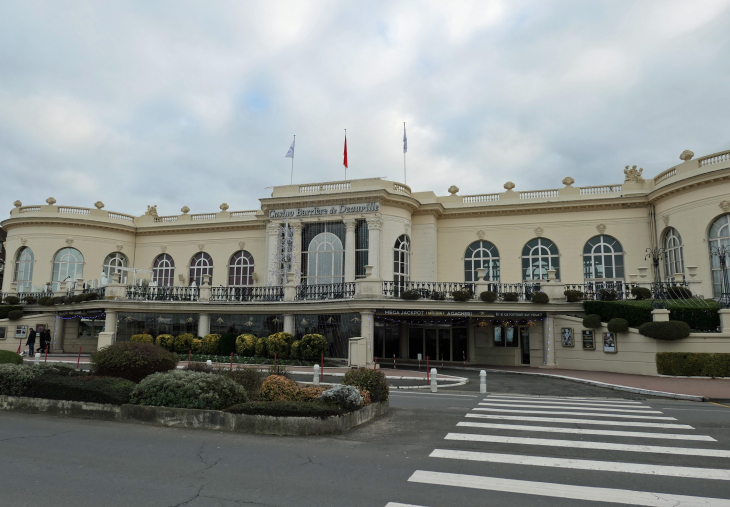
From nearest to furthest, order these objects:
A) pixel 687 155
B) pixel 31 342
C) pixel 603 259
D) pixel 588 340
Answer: pixel 588 340, pixel 687 155, pixel 31 342, pixel 603 259

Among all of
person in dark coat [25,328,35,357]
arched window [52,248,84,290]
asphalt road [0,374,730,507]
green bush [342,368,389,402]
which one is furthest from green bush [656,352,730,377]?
arched window [52,248,84,290]

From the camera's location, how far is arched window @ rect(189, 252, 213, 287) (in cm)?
3947

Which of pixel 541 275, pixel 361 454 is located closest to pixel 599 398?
pixel 361 454

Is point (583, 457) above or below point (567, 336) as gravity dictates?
below

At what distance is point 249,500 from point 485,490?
2902mm

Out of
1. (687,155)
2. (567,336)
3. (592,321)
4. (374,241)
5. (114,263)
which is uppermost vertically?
(687,155)

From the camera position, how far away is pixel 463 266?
33500 mm

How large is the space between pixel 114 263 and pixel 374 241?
74.3 ft

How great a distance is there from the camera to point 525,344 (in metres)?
27.0

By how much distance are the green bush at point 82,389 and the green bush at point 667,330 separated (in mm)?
18860

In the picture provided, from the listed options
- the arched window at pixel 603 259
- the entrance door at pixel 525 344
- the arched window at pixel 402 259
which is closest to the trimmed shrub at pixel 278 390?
the entrance door at pixel 525 344

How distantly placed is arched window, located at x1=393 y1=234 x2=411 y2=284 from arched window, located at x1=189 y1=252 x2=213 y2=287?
1586 centimetres

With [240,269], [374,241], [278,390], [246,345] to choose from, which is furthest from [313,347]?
[240,269]

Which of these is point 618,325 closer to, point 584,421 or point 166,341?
point 584,421
